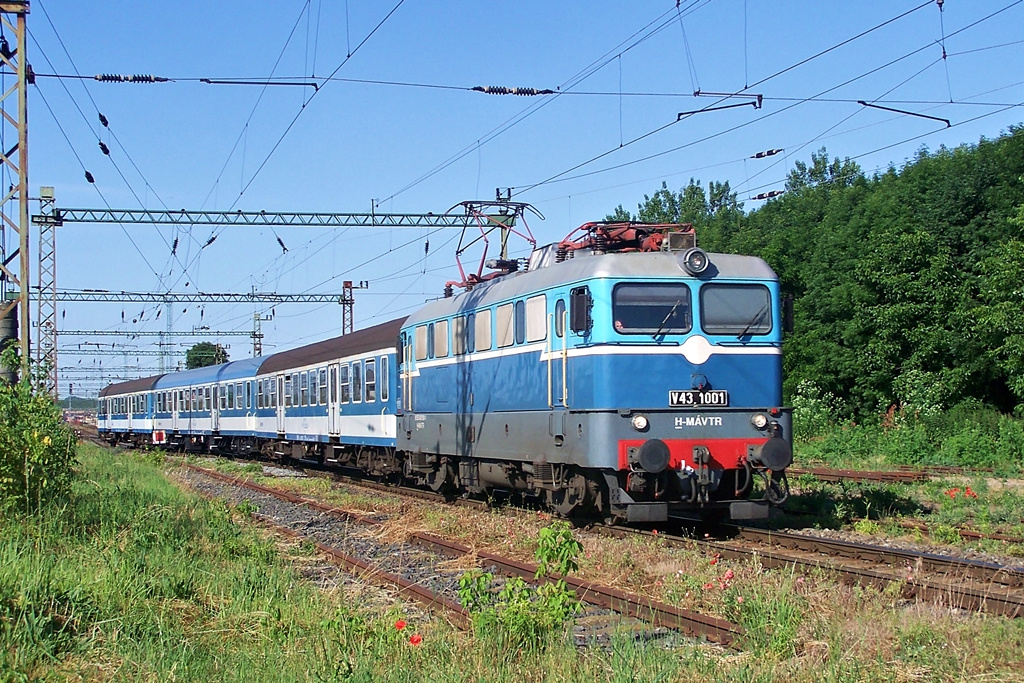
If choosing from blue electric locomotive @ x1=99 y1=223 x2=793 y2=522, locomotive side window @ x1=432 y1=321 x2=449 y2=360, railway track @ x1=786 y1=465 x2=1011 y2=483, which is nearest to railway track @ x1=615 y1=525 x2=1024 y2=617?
blue electric locomotive @ x1=99 y1=223 x2=793 y2=522

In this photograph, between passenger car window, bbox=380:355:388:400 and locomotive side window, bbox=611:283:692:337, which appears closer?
locomotive side window, bbox=611:283:692:337

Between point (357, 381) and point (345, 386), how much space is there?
104cm

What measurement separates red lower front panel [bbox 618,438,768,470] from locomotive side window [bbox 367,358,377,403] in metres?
11.8

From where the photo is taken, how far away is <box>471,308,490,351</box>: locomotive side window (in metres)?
15.7

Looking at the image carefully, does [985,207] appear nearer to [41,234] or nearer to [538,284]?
[538,284]

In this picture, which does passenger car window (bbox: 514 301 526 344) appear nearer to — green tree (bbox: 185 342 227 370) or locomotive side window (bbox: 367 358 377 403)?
locomotive side window (bbox: 367 358 377 403)

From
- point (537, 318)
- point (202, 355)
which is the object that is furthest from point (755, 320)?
point (202, 355)

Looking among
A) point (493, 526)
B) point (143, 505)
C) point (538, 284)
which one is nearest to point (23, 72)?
point (143, 505)

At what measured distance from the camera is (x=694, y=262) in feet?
42.2

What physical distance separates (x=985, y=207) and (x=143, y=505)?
29011 millimetres

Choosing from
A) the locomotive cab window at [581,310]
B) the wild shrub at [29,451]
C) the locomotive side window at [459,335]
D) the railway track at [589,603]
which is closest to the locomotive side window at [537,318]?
the locomotive cab window at [581,310]

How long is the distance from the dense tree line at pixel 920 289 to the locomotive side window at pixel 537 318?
1825 cm

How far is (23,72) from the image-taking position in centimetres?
1514

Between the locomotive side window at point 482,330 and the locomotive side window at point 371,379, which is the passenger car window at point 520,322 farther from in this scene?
the locomotive side window at point 371,379
